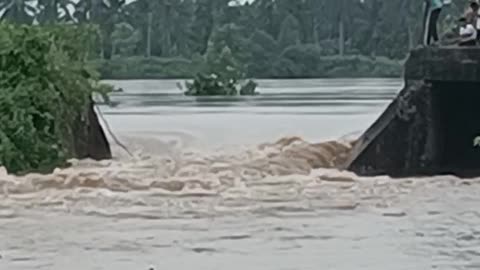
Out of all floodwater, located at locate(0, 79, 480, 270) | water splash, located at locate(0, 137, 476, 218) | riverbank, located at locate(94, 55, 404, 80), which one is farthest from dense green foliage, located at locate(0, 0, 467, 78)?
water splash, located at locate(0, 137, 476, 218)

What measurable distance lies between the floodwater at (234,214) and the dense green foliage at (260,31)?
54.3 metres

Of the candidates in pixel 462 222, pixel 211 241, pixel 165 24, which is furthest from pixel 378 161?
pixel 165 24

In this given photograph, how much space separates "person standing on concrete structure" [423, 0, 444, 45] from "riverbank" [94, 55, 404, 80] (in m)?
57.7

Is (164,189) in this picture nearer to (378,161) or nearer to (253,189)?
(253,189)

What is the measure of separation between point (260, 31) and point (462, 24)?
60.9 metres

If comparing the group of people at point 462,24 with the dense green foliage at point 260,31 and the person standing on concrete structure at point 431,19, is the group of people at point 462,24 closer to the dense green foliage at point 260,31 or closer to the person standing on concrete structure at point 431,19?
the person standing on concrete structure at point 431,19

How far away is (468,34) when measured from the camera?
836 inches

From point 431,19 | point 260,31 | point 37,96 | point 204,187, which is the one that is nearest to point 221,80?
point 260,31

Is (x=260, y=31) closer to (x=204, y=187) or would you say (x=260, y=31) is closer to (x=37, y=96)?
(x=37, y=96)

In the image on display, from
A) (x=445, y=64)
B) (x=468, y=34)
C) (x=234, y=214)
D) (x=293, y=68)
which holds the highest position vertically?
(x=468, y=34)

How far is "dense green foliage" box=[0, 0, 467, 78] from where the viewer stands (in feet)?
266

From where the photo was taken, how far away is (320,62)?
8275 centimetres

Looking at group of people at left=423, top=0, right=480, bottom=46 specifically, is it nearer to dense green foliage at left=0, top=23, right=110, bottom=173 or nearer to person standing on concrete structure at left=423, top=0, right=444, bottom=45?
person standing on concrete structure at left=423, top=0, right=444, bottom=45

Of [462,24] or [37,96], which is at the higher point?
[462,24]
